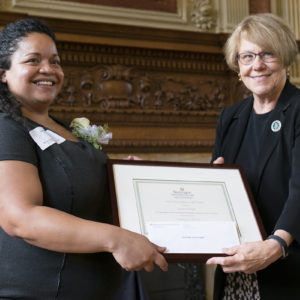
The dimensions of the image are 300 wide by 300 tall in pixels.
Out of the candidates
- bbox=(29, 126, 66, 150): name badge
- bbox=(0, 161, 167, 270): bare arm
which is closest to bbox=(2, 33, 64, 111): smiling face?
bbox=(29, 126, 66, 150): name badge

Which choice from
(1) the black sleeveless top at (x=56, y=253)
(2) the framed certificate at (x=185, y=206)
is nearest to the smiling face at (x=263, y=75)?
(2) the framed certificate at (x=185, y=206)

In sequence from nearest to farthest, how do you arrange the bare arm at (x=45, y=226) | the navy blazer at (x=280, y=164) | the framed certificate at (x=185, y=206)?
the bare arm at (x=45, y=226) → the framed certificate at (x=185, y=206) → the navy blazer at (x=280, y=164)

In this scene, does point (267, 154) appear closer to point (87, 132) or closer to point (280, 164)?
point (280, 164)

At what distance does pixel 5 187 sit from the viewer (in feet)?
4.42

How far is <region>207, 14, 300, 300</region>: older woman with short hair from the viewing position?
5.55 feet

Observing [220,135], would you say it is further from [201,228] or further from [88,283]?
[88,283]

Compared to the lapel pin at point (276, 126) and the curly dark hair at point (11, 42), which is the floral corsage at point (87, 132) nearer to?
the curly dark hair at point (11, 42)

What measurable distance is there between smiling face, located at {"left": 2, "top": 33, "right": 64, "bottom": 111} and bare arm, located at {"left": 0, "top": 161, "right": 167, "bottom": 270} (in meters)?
0.33

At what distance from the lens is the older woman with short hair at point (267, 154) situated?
1.69 meters

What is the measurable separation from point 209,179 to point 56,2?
8.87 ft

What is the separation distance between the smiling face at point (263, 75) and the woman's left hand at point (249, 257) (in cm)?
64

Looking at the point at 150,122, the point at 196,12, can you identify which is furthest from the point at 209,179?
the point at 196,12

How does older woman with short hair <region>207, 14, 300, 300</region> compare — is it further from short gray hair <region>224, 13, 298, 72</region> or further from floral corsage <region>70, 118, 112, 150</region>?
floral corsage <region>70, 118, 112, 150</region>

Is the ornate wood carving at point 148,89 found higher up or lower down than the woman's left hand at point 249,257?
higher up
